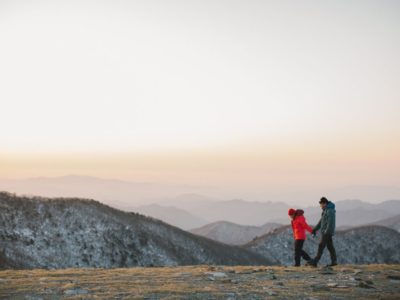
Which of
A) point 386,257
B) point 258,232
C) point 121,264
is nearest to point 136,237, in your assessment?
point 121,264

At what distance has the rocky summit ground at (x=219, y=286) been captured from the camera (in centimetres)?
1154

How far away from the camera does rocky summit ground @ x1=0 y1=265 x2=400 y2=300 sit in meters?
11.5

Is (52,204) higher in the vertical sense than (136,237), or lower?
higher

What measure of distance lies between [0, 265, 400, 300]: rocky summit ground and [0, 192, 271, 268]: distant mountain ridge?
22653 mm

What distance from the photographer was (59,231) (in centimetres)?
4244

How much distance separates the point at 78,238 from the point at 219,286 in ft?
110

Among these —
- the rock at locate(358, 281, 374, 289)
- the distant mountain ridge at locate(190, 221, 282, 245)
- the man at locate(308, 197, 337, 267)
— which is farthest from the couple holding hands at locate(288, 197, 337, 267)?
the distant mountain ridge at locate(190, 221, 282, 245)

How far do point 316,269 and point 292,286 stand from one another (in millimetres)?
5453

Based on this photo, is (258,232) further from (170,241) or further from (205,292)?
(205,292)

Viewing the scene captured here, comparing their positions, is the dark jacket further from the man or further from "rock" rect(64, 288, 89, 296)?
"rock" rect(64, 288, 89, 296)

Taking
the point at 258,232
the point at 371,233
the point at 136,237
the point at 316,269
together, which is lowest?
the point at 258,232

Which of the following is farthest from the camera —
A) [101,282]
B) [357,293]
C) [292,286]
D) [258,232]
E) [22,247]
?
[258,232]

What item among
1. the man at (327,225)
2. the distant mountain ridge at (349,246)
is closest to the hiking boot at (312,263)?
the man at (327,225)

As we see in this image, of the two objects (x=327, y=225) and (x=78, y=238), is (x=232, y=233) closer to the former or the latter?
(x=78, y=238)
